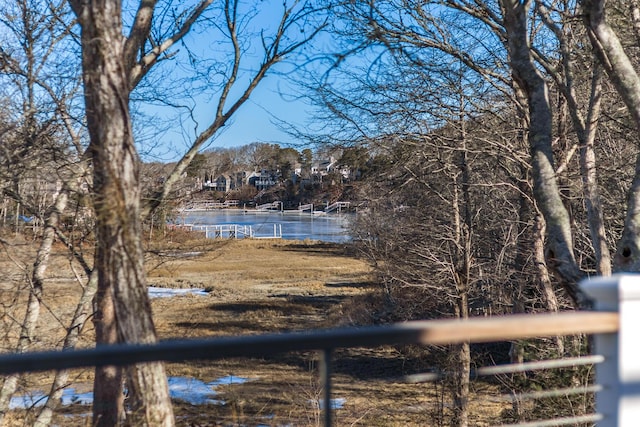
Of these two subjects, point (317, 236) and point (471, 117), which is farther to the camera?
point (317, 236)

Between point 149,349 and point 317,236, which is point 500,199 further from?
point 317,236

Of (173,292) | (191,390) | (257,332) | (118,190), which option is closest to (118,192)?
(118,190)

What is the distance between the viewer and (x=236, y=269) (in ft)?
137

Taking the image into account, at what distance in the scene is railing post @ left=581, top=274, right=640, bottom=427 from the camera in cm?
275

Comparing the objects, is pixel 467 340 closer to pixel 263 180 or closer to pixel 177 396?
pixel 177 396

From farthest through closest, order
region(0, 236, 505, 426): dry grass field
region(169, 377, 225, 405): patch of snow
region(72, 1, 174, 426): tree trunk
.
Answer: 1. region(169, 377, 225, 405): patch of snow
2. region(0, 236, 505, 426): dry grass field
3. region(72, 1, 174, 426): tree trunk

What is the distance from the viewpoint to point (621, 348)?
2.78m

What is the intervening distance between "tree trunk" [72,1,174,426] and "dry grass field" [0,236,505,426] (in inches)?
19.8

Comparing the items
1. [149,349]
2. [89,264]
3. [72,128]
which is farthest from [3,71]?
[149,349]

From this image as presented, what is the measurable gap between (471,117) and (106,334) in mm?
7822

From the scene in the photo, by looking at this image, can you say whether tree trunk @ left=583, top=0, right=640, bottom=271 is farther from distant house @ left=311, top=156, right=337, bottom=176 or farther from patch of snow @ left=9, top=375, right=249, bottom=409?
distant house @ left=311, top=156, right=337, bottom=176

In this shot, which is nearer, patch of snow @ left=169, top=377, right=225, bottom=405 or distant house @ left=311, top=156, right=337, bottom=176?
patch of snow @ left=169, top=377, right=225, bottom=405

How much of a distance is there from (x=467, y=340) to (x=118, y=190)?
3412mm

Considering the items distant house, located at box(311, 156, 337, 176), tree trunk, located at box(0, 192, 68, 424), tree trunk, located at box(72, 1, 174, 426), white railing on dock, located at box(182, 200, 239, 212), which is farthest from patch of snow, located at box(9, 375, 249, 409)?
distant house, located at box(311, 156, 337, 176)
